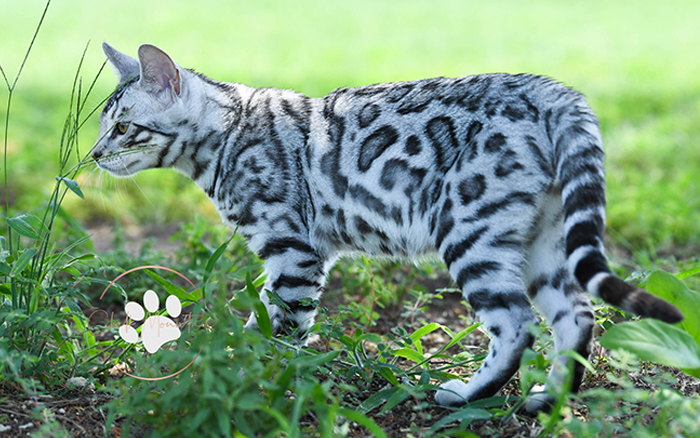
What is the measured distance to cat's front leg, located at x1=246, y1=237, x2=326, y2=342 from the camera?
9.28 ft

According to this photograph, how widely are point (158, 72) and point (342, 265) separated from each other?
62.6 inches

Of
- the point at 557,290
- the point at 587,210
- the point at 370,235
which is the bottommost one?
the point at 557,290

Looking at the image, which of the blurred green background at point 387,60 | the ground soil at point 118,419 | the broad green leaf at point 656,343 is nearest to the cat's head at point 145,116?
the blurred green background at point 387,60

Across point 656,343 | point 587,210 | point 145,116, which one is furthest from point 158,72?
point 656,343

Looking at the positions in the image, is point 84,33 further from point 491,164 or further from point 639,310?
point 639,310

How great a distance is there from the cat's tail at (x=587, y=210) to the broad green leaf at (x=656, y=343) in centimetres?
18

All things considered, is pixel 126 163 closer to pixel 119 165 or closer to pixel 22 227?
pixel 119 165

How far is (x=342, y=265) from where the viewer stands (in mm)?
3887

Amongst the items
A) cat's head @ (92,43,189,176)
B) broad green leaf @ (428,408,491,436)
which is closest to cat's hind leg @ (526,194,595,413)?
broad green leaf @ (428,408,491,436)

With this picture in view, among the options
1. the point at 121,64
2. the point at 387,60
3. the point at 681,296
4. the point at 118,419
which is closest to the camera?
the point at 118,419

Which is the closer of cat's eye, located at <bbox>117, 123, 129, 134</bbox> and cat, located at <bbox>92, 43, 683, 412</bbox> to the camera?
cat, located at <bbox>92, 43, 683, 412</bbox>

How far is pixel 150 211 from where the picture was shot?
17.5 ft

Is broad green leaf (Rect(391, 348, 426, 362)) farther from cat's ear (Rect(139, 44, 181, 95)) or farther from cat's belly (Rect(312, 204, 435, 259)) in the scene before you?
cat's ear (Rect(139, 44, 181, 95))

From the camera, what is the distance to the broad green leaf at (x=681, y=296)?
7.34 feet
